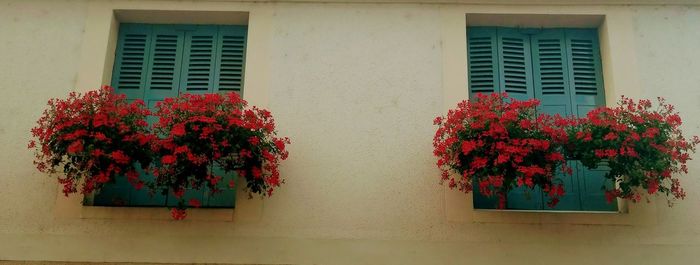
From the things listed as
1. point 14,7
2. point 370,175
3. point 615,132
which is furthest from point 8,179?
point 615,132

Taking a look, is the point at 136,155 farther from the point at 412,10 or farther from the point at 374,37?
→ the point at 412,10

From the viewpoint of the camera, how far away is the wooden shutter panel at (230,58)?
7.03 meters

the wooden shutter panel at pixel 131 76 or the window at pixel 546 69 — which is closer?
the wooden shutter panel at pixel 131 76

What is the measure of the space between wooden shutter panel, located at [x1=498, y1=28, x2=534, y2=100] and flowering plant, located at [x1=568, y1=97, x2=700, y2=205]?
40.2 inches

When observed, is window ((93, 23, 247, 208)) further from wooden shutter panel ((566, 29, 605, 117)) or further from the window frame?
wooden shutter panel ((566, 29, 605, 117))

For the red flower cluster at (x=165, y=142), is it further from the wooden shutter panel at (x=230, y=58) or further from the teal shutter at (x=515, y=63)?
the teal shutter at (x=515, y=63)

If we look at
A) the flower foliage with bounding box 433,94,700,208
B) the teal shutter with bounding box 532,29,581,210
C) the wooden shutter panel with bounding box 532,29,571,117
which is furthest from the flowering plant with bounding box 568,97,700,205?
the wooden shutter panel with bounding box 532,29,571,117

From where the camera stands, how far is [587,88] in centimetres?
702

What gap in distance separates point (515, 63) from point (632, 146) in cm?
178

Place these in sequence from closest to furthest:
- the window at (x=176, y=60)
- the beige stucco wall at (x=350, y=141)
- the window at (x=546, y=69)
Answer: the beige stucco wall at (x=350, y=141), the window at (x=546, y=69), the window at (x=176, y=60)

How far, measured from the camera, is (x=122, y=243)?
623cm

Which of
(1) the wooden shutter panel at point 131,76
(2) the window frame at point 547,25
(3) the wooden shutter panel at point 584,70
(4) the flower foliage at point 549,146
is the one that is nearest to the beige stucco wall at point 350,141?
(2) the window frame at point 547,25

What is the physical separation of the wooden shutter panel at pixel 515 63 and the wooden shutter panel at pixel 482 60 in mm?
66

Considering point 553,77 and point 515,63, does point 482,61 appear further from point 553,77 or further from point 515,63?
point 553,77
